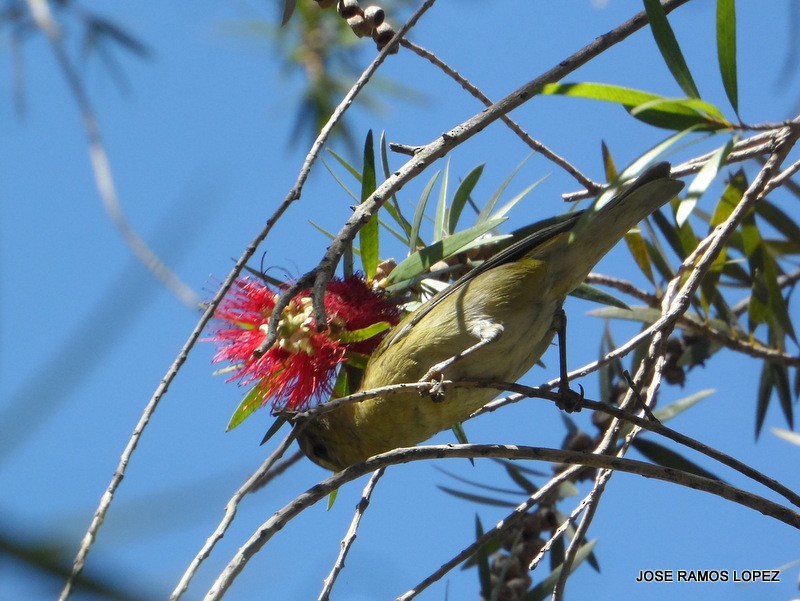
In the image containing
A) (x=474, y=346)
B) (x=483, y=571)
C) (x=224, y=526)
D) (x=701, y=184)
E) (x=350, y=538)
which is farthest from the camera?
(x=483, y=571)

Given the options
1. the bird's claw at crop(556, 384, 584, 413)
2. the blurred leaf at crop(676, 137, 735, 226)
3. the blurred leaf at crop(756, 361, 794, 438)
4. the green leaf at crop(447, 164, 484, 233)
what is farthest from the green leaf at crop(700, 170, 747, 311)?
the blurred leaf at crop(676, 137, 735, 226)

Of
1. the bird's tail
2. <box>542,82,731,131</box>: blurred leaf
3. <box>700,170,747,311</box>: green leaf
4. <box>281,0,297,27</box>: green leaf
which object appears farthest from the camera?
<box>700,170,747,311</box>: green leaf

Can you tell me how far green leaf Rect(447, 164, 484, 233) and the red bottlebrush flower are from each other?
0.54 m

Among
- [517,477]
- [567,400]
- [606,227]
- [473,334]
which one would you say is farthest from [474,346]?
[517,477]

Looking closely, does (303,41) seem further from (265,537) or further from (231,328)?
(265,537)

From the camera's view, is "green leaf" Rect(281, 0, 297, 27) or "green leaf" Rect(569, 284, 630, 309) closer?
"green leaf" Rect(281, 0, 297, 27)

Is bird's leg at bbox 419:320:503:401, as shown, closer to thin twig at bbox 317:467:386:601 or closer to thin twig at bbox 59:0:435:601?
thin twig at bbox 317:467:386:601

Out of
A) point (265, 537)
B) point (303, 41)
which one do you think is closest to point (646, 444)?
point (265, 537)

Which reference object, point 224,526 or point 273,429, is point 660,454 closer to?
point 273,429

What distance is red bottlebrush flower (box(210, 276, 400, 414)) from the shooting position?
10.1 feet

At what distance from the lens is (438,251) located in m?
3.07

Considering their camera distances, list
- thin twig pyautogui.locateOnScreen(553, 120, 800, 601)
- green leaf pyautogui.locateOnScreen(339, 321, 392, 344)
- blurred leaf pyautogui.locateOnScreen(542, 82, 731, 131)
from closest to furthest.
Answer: blurred leaf pyautogui.locateOnScreen(542, 82, 731, 131) < thin twig pyautogui.locateOnScreen(553, 120, 800, 601) < green leaf pyautogui.locateOnScreen(339, 321, 392, 344)

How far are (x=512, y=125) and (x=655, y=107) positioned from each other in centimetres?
57

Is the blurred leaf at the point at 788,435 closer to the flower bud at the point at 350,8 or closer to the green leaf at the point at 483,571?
the green leaf at the point at 483,571
